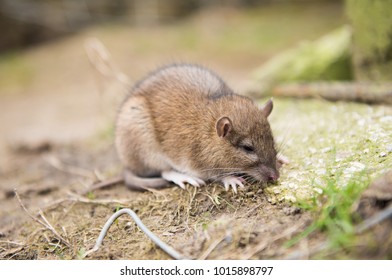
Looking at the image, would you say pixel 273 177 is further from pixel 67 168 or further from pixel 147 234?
pixel 67 168

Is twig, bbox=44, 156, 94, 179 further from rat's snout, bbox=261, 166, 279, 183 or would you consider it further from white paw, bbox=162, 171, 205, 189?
rat's snout, bbox=261, 166, 279, 183

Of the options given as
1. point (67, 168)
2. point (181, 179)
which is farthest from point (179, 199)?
point (67, 168)

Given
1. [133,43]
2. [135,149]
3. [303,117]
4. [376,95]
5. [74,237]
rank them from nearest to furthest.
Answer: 1. [74,237]
2. [135,149]
3. [376,95]
4. [303,117]
5. [133,43]

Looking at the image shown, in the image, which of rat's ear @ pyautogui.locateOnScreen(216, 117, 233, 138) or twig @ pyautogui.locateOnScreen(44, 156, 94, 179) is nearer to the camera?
rat's ear @ pyautogui.locateOnScreen(216, 117, 233, 138)

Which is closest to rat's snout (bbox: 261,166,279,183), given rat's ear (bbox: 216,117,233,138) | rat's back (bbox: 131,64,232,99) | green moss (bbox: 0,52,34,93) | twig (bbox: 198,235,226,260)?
rat's ear (bbox: 216,117,233,138)

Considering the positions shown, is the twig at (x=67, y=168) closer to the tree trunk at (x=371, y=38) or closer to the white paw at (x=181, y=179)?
the white paw at (x=181, y=179)

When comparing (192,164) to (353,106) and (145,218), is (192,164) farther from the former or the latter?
(353,106)

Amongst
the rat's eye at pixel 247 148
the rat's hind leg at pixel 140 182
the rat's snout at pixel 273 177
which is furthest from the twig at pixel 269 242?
the rat's hind leg at pixel 140 182
